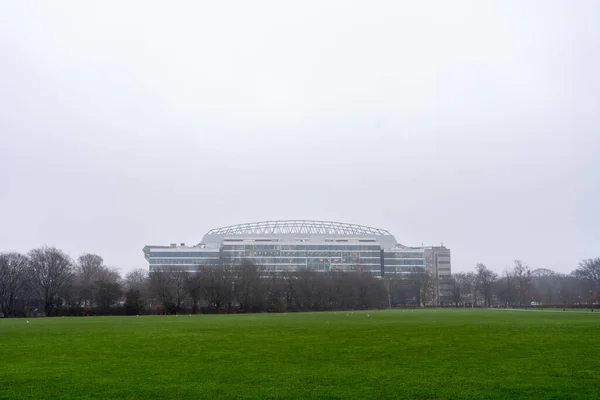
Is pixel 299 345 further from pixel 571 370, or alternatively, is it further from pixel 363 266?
pixel 363 266

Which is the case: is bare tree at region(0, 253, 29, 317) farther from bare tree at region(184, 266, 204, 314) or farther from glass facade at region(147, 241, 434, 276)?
glass facade at region(147, 241, 434, 276)

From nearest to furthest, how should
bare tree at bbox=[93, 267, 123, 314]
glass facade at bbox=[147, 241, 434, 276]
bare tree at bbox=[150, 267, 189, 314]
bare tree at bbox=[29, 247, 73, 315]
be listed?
bare tree at bbox=[93, 267, 123, 314]
bare tree at bbox=[29, 247, 73, 315]
bare tree at bbox=[150, 267, 189, 314]
glass facade at bbox=[147, 241, 434, 276]

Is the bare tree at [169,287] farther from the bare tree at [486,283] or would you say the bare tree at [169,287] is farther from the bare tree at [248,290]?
the bare tree at [486,283]

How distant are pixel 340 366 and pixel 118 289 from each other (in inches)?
3732

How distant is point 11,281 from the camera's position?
336 ft

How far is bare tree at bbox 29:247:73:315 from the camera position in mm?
104000

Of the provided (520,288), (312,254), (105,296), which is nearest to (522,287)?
(520,288)

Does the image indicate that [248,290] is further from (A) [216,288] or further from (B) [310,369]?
(B) [310,369]

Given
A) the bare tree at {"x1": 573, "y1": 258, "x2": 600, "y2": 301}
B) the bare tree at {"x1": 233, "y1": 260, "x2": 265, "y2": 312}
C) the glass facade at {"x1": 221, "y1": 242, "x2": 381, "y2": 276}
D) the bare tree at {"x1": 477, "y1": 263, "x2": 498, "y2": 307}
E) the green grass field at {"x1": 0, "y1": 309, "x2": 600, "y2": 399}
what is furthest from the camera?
the glass facade at {"x1": 221, "y1": 242, "x2": 381, "y2": 276}

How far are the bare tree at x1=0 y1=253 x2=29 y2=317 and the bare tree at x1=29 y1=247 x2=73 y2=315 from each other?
1.88 metres

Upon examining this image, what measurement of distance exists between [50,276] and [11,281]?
689 centimetres

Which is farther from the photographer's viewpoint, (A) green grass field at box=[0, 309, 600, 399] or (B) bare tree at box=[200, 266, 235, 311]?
(B) bare tree at box=[200, 266, 235, 311]

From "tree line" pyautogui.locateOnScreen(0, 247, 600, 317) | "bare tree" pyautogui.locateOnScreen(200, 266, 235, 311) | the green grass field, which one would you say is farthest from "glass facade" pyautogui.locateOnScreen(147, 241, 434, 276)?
the green grass field

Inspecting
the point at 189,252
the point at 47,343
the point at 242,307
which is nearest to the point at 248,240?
the point at 189,252
